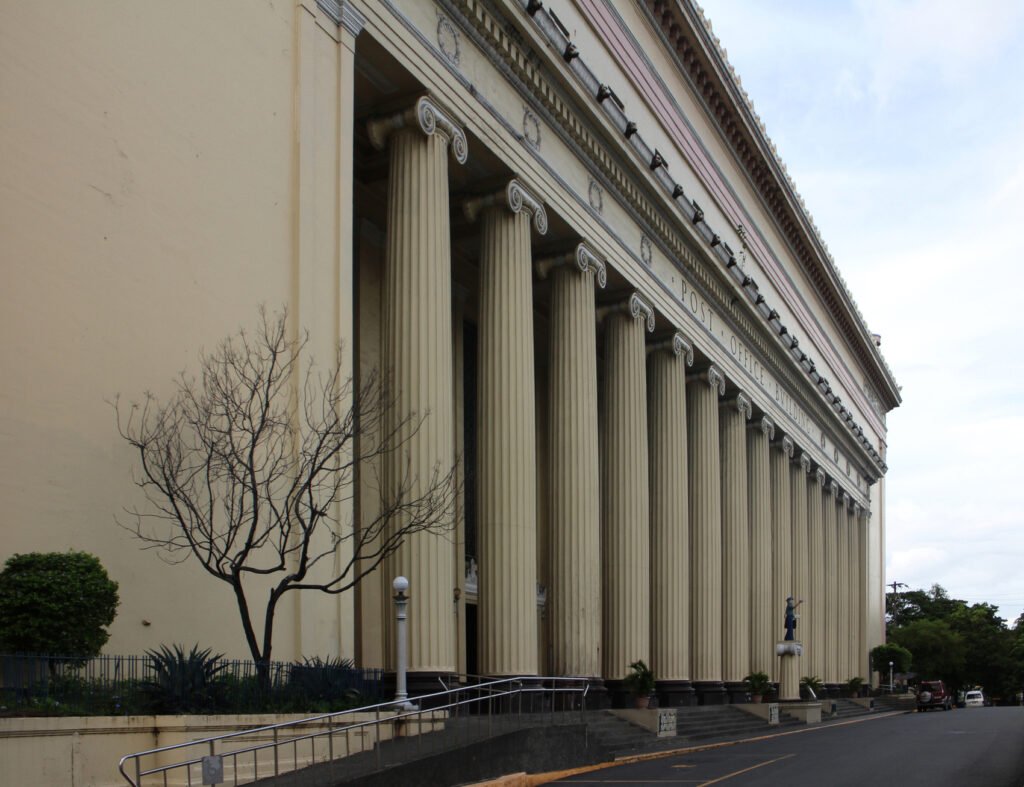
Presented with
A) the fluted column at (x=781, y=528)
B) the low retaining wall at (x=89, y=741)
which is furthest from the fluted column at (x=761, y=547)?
the low retaining wall at (x=89, y=741)

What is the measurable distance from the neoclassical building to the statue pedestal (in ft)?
3.80

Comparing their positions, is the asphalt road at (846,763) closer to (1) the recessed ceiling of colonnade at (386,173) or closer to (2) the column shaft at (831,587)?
(1) the recessed ceiling of colonnade at (386,173)

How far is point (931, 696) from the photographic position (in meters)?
75.5

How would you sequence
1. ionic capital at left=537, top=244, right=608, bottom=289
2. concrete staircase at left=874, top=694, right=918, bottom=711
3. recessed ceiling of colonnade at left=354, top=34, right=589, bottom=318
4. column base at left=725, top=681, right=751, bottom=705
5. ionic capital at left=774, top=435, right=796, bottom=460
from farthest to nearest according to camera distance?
concrete staircase at left=874, top=694, right=918, bottom=711
ionic capital at left=774, top=435, right=796, bottom=460
column base at left=725, top=681, right=751, bottom=705
ionic capital at left=537, top=244, right=608, bottom=289
recessed ceiling of colonnade at left=354, top=34, right=589, bottom=318

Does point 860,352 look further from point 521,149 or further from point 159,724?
point 159,724

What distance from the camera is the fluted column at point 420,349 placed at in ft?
72.0

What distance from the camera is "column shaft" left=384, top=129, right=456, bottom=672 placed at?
864 inches

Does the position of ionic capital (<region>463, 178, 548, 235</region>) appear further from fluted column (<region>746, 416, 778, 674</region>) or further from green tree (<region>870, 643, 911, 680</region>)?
green tree (<region>870, 643, 911, 680</region>)

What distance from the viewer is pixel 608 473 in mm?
33844

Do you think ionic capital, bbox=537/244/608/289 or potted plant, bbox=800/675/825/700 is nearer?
ionic capital, bbox=537/244/608/289

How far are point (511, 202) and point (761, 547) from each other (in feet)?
82.5

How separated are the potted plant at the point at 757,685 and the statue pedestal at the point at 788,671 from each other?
13.5 feet

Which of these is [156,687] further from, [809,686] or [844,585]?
[844,585]

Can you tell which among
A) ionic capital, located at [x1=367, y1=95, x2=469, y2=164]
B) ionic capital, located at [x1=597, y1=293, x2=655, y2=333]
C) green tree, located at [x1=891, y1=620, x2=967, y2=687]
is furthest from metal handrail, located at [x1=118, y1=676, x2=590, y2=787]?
green tree, located at [x1=891, y1=620, x2=967, y2=687]
